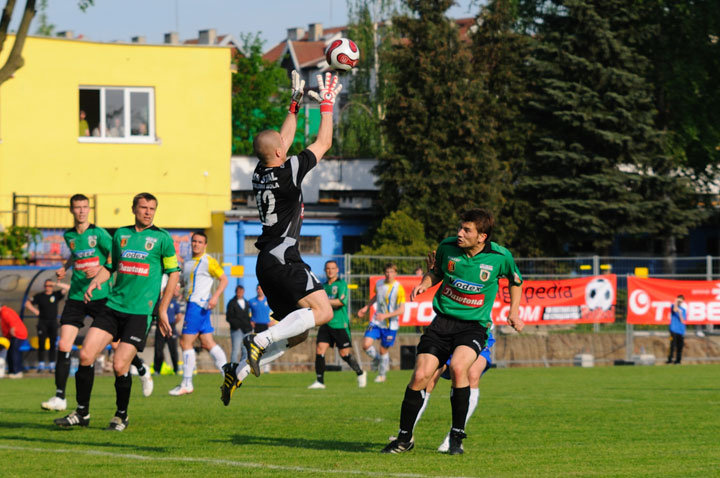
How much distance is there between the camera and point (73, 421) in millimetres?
11938

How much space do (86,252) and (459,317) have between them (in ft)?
16.6

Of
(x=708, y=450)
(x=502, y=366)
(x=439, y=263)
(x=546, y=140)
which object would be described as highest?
(x=546, y=140)

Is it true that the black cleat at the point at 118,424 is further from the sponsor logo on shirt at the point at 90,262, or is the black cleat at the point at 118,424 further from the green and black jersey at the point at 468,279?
the green and black jersey at the point at 468,279

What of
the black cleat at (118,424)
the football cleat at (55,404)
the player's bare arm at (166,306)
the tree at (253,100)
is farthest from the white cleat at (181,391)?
the tree at (253,100)

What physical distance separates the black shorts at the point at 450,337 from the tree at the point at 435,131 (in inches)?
1260

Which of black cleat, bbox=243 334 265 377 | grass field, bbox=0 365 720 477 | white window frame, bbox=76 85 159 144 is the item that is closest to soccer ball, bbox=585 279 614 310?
grass field, bbox=0 365 720 477

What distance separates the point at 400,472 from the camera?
8.56 meters

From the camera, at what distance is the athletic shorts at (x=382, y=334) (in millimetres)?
22812

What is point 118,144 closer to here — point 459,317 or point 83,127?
point 83,127

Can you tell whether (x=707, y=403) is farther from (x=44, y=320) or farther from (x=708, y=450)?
(x=44, y=320)

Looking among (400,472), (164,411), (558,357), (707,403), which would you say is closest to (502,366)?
(558,357)

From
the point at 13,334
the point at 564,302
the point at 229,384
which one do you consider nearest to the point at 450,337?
the point at 229,384

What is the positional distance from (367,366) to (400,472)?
65.3 feet

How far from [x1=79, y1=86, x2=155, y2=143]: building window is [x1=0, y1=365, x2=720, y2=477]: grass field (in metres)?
18.9
